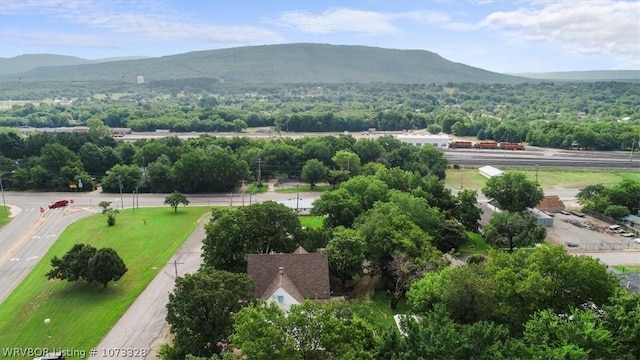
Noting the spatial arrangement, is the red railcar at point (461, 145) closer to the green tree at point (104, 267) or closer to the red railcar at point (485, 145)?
the red railcar at point (485, 145)

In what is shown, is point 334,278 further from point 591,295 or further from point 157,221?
point 157,221

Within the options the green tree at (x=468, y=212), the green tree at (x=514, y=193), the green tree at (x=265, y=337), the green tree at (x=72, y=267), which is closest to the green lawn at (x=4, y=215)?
the green tree at (x=72, y=267)

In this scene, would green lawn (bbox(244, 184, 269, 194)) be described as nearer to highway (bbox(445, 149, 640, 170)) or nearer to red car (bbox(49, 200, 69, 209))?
red car (bbox(49, 200, 69, 209))

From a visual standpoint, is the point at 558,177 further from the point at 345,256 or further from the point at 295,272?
the point at 295,272

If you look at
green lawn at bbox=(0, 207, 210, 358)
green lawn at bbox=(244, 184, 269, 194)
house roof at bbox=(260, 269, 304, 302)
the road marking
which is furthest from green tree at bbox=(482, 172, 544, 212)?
the road marking

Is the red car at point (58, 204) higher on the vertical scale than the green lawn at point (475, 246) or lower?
lower

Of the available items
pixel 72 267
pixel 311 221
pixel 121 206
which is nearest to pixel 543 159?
pixel 311 221
